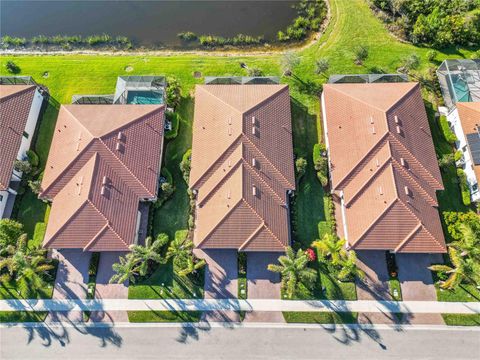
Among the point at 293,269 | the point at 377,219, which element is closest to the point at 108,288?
the point at 293,269

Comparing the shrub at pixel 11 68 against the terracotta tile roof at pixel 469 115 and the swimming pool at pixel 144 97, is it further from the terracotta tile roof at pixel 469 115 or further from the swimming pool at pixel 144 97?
the terracotta tile roof at pixel 469 115

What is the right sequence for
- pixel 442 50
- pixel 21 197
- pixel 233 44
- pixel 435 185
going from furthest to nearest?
pixel 233 44 < pixel 442 50 < pixel 21 197 < pixel 435 185

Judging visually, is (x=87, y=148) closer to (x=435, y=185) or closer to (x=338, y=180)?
(x=338, y=180)

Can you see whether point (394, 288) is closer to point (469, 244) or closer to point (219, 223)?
point (469, 244)

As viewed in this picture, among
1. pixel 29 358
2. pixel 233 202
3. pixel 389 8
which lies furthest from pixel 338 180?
pixel 29 358

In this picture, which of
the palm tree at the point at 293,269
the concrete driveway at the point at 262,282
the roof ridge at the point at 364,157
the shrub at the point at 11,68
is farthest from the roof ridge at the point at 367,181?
the shrub at the point at 11,68

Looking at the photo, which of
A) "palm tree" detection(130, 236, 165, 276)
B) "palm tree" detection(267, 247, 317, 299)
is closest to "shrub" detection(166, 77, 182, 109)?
"palm tree" detection(130, 236, 165, 276)

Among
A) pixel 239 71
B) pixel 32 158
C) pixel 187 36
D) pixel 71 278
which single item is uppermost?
pixel 187 36
